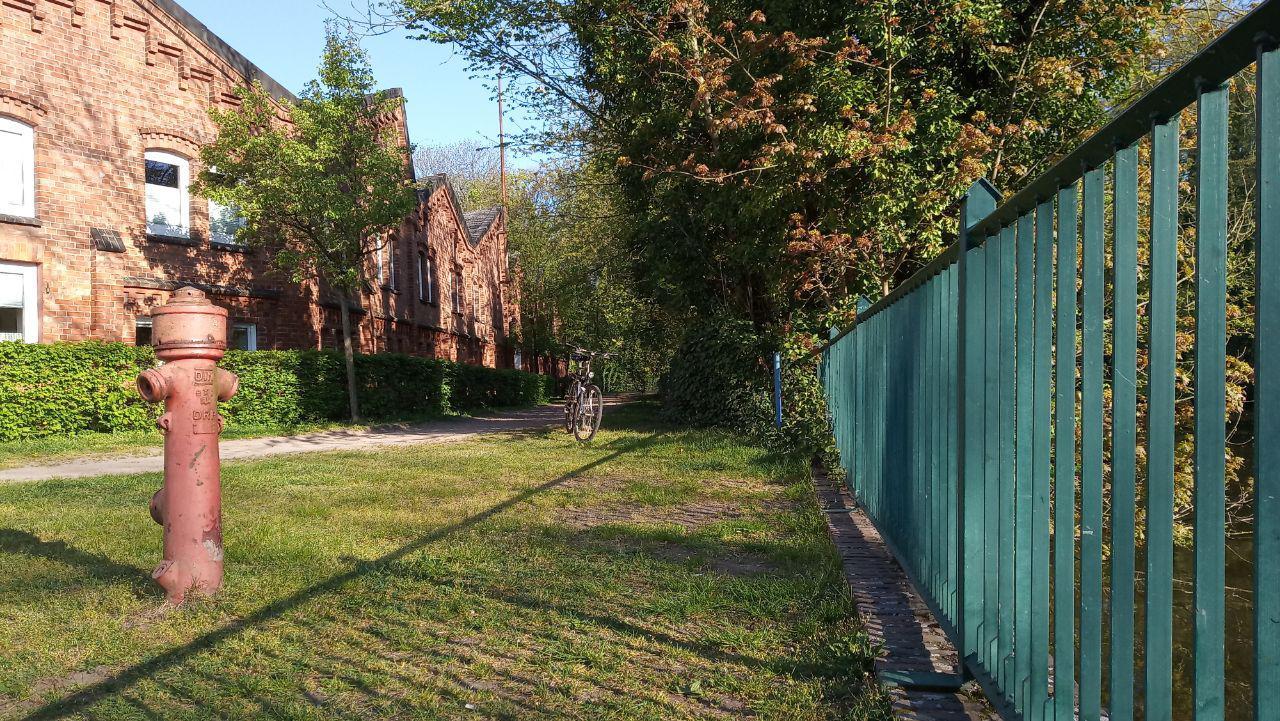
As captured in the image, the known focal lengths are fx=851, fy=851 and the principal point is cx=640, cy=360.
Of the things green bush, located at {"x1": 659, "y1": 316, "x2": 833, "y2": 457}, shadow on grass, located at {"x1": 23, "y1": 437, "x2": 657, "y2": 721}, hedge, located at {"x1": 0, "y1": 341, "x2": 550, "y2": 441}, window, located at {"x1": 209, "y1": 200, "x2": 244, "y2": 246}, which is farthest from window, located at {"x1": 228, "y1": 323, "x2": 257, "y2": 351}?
shadow on grass, located at {"x1": 23, "y1": 437, "x2": 657, "y2": 721}

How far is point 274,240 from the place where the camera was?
57.7ft

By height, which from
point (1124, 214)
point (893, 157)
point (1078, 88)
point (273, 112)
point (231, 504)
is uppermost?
point (273, 112)

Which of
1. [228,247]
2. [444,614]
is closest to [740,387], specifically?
[444,614]

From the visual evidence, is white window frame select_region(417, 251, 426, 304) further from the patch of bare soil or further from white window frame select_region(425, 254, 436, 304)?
the patch of bare soil

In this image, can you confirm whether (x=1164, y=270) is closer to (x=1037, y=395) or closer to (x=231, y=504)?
(x=1037, y=395)

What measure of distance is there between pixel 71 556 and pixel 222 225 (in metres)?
14.7

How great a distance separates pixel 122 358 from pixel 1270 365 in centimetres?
1601

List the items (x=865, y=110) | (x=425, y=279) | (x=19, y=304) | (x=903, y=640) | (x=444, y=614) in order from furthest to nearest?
(x=425, y=279), (x=19, y=304), (x=865, y=110), (x=444, y=614), (x=903, y=640)

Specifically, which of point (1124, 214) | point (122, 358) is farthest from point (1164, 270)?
point (122, 358)

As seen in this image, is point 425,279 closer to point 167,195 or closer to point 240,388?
point 167,195

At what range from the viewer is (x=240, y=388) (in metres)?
15.3

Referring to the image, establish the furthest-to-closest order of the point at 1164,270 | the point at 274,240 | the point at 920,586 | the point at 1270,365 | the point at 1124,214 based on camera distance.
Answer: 1. the point at 274,240
2. the point at 920,586
3. the point at 1124,214
4. the point at 1164,270
5. the point at 1270,365

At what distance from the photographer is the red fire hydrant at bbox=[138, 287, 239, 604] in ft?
12.6

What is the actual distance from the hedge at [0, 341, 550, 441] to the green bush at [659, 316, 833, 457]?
23.4ft
